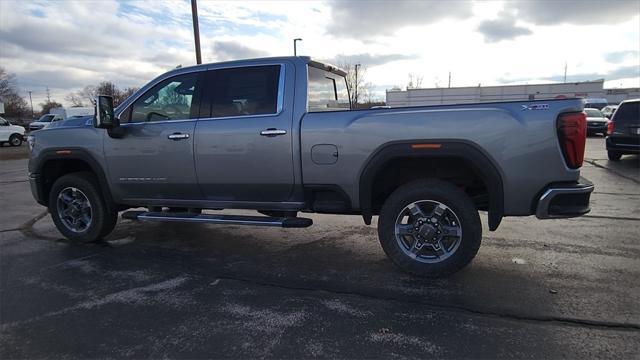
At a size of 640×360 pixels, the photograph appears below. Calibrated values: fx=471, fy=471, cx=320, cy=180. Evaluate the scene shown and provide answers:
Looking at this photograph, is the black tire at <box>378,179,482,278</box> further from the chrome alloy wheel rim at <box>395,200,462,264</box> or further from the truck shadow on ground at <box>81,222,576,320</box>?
the truck shadow on ground at <box>81,222,576,320</box>

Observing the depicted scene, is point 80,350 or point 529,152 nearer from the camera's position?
point 80,350

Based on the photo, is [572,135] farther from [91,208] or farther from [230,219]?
[91,208]

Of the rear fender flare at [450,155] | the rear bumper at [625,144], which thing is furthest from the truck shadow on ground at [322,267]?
the rear bumper at [625,144]

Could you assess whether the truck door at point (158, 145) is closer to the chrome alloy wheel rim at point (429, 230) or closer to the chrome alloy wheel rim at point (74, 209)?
the chrome alloy wheel rim at point (74, 209)

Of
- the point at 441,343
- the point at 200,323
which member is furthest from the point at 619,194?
the point at 200,323

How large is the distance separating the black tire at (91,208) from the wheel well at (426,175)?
328 cm

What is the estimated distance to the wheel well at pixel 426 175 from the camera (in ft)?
14.6

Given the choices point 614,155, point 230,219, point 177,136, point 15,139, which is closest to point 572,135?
point 230,219

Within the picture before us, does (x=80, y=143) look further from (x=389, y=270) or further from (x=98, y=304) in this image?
(x=389, y=270)

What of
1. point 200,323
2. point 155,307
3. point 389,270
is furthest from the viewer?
point 389,270

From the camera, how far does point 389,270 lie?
463 cm

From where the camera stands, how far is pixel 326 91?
17.9ft

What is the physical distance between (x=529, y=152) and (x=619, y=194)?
19.5 ft

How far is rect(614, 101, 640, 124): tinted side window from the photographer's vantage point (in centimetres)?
1221
